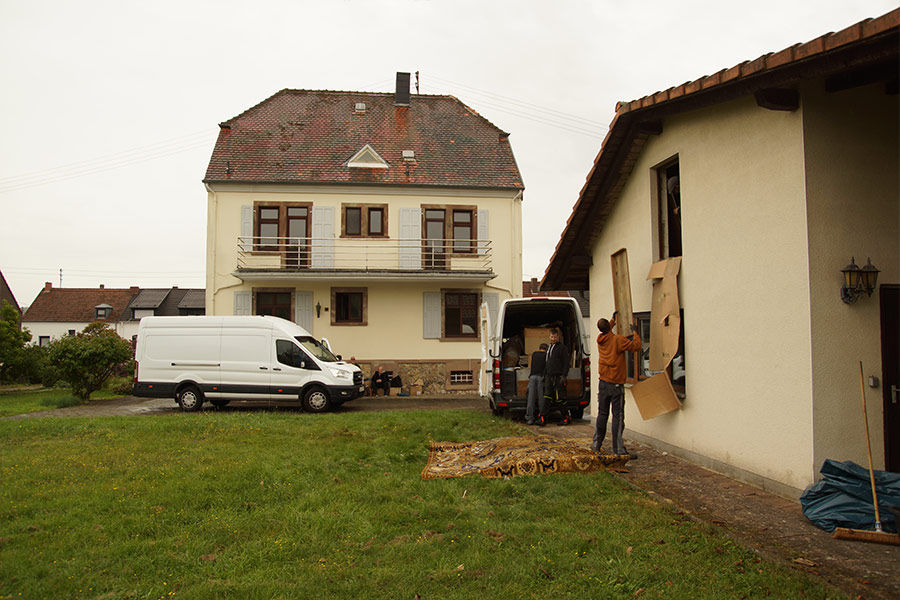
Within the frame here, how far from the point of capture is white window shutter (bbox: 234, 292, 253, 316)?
22.4 m

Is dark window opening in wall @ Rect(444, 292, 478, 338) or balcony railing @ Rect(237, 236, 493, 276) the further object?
dark window opening in wall @ Rect(444, 292, 478, 338)

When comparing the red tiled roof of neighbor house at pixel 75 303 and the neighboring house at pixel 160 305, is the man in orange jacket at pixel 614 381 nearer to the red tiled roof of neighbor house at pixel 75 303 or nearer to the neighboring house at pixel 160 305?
the neighboring house at pixel 160 305

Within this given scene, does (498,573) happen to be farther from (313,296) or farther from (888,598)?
(313,296)

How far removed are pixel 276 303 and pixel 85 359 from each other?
20.3ft

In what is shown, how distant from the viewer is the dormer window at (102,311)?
54.1 m

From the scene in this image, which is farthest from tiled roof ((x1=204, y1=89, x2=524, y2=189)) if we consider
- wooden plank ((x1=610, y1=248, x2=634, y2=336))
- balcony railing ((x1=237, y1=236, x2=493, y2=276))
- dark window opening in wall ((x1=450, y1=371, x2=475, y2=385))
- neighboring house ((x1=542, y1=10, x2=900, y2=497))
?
neighboring house ((x1=542, y1=10, x2=900, y2=497))

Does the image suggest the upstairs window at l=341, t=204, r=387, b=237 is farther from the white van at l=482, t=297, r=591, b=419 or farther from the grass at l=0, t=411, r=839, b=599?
the grass at l=0, t=411, r=839, b=599

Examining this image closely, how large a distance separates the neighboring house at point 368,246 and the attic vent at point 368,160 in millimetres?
37

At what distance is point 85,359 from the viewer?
782 inches

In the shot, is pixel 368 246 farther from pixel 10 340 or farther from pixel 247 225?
pixel 10 340

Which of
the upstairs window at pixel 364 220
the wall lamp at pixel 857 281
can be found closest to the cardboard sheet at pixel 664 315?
the wall lamp at pixel 857 281

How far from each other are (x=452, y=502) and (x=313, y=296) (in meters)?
17.6

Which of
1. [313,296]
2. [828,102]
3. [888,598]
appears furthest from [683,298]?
[313,296]

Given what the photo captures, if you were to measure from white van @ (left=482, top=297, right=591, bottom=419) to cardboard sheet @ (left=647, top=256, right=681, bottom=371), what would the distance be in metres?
4.35
